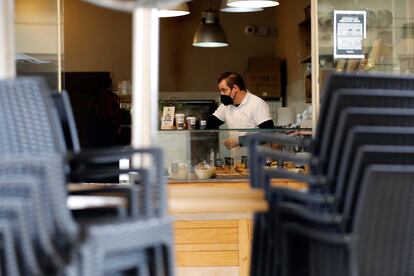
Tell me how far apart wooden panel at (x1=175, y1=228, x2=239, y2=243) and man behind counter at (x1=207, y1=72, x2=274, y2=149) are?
1.64 m

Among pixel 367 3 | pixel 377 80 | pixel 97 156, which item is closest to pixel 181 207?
pixel 97 156

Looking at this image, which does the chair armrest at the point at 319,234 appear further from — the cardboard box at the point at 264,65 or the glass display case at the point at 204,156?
the cardboard box at the point at 264,65

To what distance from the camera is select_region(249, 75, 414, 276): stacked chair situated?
216 cm

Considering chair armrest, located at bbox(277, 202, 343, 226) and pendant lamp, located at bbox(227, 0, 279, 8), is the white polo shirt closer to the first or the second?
pendant lamp, located at bbox(227, 0, 279, 8)

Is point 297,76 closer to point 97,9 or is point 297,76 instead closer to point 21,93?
point 97,9

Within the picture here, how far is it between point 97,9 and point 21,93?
28.4ft

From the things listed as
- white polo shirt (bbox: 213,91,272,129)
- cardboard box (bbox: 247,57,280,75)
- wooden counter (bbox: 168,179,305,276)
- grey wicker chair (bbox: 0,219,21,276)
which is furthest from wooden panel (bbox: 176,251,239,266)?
cardboard box (bbox: 247,57,280,75)

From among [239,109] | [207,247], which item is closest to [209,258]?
[207,247]

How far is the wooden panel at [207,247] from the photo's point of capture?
4715mm

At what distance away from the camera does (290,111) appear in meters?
9.19

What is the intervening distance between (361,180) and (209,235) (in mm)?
2638

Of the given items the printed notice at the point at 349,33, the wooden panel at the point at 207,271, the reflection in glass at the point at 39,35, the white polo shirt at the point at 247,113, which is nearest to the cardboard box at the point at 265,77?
the white polo shirt at the point at 247,113

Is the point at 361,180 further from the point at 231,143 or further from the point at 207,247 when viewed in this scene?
the point at 231,143

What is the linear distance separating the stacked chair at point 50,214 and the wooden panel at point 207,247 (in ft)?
8.54
